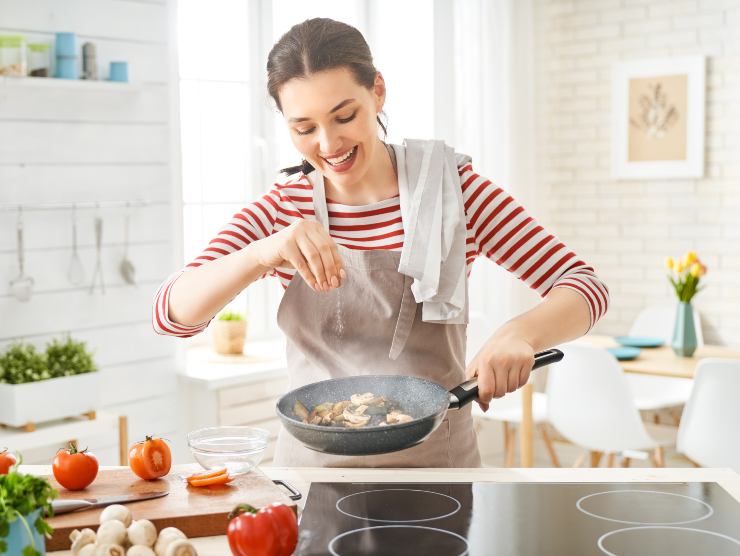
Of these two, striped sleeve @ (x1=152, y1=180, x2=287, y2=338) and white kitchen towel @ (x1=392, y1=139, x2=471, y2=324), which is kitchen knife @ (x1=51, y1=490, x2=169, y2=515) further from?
white kitchen towel @ (x1=392, y1=139, x2=471, y2=324)

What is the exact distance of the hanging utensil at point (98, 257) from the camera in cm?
351

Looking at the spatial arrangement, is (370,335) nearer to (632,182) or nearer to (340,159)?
(340,159)

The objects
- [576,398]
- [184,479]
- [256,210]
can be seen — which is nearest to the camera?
[184,479]

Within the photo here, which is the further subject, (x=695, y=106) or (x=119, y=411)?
(x=695, y=106)

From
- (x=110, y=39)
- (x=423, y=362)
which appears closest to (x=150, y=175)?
(x=110, y=39)

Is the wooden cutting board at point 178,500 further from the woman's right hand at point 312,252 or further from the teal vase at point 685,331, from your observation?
the teal vase at point 685,331

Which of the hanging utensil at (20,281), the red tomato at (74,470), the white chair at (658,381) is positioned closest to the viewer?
the red tomato at (74,470)

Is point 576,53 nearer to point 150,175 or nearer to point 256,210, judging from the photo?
point 150,175

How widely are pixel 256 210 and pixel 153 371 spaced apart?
203 cm

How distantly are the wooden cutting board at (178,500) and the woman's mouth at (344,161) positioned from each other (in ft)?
1.86

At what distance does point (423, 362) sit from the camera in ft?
6.16

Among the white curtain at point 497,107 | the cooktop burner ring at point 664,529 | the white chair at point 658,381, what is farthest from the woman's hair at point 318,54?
the white curtain at point 497,107

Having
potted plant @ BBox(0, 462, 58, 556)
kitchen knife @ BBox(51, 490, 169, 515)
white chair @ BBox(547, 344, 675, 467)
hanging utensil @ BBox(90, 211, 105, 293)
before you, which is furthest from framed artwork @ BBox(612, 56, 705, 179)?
potted plant @ BBox(0, 462, 58, 556)

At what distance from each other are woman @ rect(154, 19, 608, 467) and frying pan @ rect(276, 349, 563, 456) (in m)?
0.09
